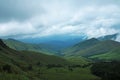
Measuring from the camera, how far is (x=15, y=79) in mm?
196875

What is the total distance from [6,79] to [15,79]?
35.9ft

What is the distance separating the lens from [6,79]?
187m
